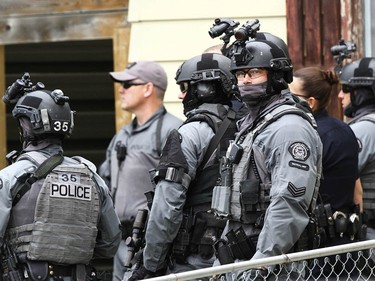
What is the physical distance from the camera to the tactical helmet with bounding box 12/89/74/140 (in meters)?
8.38

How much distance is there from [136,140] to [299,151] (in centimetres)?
413

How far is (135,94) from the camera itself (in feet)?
37.7

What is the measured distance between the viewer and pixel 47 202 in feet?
27.1

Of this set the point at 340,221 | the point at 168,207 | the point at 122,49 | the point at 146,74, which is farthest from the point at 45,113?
the point at 122,49

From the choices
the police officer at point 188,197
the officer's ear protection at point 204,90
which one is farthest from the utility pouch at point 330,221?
the officer's ear protection at point 204,90

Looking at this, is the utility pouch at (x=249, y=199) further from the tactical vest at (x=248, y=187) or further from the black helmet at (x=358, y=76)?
the black helmet at (x=358, y=76)

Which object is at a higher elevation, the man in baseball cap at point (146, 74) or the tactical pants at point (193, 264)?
the man in baseball cap at point (146, 74)

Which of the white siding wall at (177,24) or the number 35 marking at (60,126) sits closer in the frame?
the number 35 marking at (60,126)

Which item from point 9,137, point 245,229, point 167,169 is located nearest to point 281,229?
point 245,229

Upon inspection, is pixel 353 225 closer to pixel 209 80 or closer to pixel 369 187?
pixel 369 187

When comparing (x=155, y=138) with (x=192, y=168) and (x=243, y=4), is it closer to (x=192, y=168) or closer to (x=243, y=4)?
(x=243, y=4)

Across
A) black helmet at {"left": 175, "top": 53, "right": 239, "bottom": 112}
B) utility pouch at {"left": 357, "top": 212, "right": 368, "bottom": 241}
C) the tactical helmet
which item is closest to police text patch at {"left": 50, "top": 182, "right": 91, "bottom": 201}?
the tactical helmet

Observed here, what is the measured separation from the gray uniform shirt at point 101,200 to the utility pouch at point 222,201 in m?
1.09

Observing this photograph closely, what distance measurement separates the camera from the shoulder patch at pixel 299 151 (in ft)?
24.0
